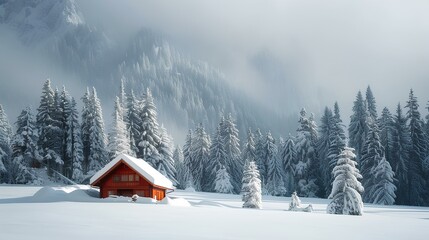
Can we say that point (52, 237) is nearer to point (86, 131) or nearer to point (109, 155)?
point (109, 155)

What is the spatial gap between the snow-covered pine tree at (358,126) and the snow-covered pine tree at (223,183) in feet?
77.2

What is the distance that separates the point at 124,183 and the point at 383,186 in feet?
123

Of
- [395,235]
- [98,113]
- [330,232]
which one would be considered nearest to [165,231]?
[330,232]

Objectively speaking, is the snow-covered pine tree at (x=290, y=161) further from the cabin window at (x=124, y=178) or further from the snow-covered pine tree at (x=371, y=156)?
the cabin window at (x=124, y=178)

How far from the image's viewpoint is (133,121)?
220ft

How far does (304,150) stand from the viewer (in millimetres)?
72000

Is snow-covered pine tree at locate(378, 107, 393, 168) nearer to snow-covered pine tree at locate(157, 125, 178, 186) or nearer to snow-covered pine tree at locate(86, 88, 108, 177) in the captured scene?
snow-covered pine tree at locate(157, 125, 178, 186)

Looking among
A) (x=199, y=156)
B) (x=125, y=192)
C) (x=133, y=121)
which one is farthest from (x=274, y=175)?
(x=125, y=192)

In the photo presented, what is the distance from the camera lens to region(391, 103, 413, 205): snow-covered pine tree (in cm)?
6103

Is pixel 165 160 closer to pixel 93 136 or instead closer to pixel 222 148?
pixel 93 136

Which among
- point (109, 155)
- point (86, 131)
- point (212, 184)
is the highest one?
point (86, 131)

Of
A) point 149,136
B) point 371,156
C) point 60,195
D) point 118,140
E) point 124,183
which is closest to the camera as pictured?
point 60,195

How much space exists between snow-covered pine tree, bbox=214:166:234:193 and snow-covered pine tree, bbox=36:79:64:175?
2697 cm

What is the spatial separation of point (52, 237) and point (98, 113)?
54.7 meters
